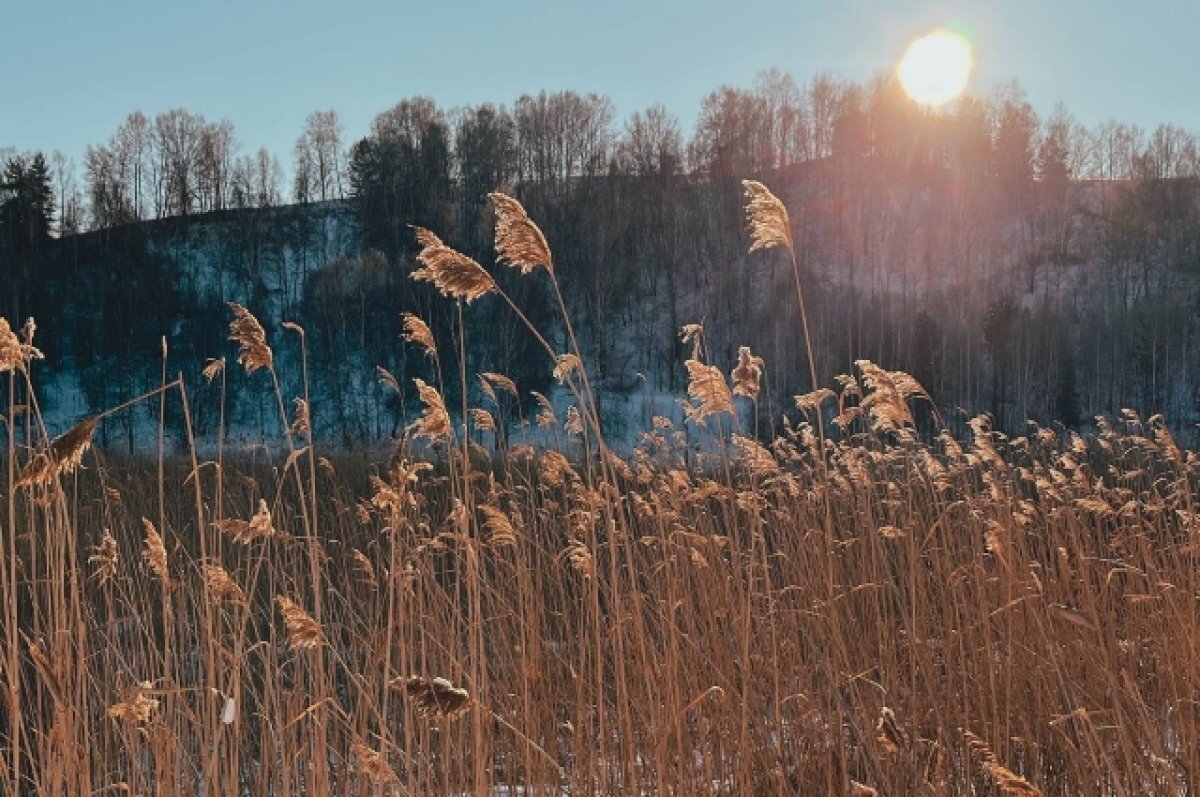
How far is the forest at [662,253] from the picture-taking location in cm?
3366

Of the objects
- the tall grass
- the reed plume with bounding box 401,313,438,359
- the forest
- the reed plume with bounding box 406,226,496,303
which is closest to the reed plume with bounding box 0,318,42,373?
the tall grass

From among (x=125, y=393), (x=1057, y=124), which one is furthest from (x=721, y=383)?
(x=1057, y=124)

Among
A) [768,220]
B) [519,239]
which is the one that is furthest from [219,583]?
[768,220]

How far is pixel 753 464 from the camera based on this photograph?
341 cm

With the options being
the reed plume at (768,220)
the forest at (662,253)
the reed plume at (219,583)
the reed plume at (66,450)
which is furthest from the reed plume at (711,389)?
the forest at (662,253)

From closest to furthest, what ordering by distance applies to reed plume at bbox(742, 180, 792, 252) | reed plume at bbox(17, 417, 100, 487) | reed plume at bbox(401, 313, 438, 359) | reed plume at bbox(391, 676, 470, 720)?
reed plume at bbox(391, 676, 470, 720) → reed plume at bbox(17, 417, 100, 487) → reed plume at bbox(742, 180, 792, 252) → reed plume at bbox(401, 313, 438, 359)

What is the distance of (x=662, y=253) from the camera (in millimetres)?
42094

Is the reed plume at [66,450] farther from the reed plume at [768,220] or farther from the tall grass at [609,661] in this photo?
the reed plume at [768,220]

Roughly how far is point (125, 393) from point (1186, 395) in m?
37.5

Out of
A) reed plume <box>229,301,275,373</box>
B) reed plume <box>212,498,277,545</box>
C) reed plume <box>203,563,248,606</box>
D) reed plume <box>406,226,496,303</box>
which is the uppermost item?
reed plume <box>406,226,496,303</box>

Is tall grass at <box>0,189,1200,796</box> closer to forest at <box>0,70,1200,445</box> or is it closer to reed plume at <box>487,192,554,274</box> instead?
reed plume at <box>487,192,554,274</box>

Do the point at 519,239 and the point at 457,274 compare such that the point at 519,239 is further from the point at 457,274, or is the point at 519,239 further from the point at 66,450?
the point at 66,450

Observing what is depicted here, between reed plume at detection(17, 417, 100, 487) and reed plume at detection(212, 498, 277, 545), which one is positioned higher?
reed plume at detection(17, 417, 100, 487)

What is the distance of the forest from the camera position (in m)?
33.7
